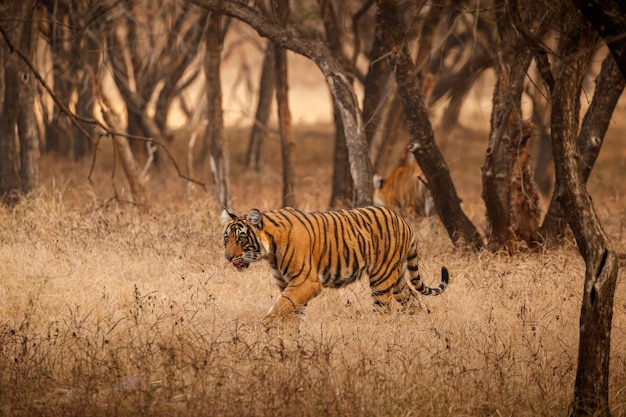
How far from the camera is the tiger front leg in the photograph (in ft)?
22.0

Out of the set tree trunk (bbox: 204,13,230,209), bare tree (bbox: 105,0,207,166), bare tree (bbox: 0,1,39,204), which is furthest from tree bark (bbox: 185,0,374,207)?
bare tree (bbox: 105,0,207,166)

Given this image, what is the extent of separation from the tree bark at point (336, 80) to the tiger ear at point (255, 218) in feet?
10.0

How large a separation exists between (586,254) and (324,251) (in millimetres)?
2077

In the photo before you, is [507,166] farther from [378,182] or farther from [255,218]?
[255,218]

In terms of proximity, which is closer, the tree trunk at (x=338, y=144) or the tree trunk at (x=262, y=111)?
the tree trunk at (x=338, y=144)

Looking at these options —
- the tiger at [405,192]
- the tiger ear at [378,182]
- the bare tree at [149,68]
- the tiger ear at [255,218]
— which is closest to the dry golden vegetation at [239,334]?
the tiger ear at [255,218]

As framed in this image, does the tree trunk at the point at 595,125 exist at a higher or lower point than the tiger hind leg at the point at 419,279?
higher

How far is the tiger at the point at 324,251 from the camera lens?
6.75m

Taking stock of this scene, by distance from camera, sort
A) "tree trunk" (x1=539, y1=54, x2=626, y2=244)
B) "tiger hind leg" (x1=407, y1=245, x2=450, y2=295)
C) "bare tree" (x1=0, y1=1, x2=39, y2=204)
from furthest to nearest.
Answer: "bare tree" (x1=0, y1=1, x2=39, y2=204) < "tree trunk" (x1=539, y1=54, x2=626, y2=244) < "tiger hind leg" (x1=407, y1=245, x2=450, y2=295)

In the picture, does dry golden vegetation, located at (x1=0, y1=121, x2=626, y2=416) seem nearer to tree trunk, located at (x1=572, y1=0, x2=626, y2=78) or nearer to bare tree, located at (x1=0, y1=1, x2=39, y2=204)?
bare tree, located at (x1=0, y1=1, x2=39, y2=204)

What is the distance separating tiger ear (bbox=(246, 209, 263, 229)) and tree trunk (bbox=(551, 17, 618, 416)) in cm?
198

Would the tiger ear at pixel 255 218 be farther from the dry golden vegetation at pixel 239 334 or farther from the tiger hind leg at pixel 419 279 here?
the tiger hind leg at pixel 419 279

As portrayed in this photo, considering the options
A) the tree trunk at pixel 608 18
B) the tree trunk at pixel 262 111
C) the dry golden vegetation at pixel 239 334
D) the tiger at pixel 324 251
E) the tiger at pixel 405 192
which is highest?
the tree trunk at pixel 262 111

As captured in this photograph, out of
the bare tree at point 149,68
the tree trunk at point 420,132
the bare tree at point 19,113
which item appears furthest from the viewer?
the bare tree at point 149,68
